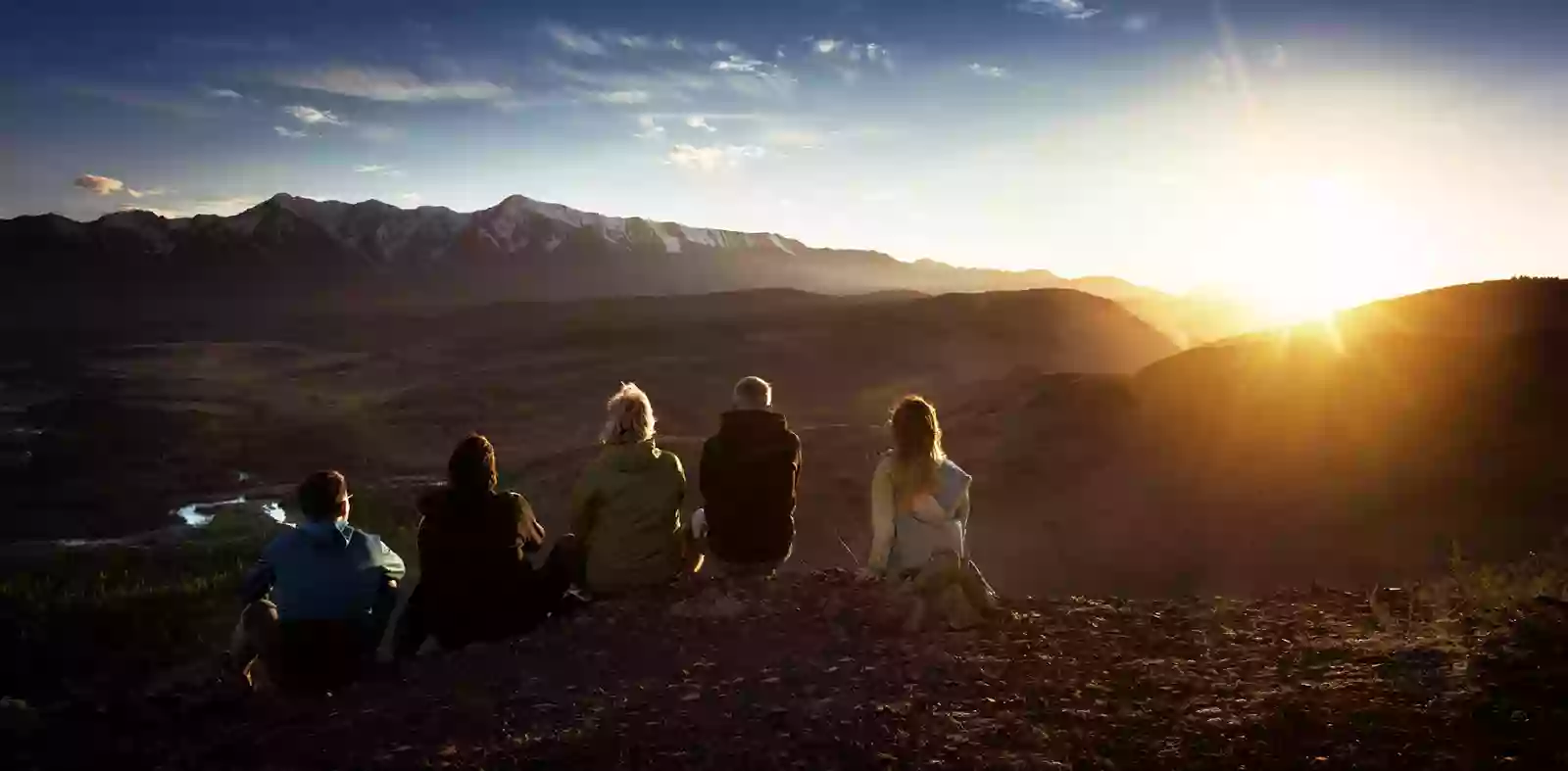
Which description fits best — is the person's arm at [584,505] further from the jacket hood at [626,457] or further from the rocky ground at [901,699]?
the rocky ground at [901,699]

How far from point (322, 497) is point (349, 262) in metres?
101

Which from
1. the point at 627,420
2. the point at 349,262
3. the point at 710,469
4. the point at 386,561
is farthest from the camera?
the point at 349,262

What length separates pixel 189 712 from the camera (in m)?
5.04

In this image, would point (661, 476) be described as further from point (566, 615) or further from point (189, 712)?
point (189, 712)

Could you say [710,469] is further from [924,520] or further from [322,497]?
[322,497]

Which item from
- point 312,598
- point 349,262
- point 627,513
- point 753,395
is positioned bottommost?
point 312,598

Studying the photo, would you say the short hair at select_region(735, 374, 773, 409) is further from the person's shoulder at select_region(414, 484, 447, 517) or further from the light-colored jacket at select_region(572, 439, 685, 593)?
the person's shoulder at select_region(414, 484, 447, 517)

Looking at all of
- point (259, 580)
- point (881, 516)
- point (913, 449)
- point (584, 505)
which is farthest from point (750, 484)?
point (259, 580)

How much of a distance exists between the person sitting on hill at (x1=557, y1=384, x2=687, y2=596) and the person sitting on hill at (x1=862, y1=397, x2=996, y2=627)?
4.47 ft

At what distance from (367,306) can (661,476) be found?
85.8 meters

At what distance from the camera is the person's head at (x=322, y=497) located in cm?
510

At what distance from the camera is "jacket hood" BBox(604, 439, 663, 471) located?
6242mm

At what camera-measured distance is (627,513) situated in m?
6.30

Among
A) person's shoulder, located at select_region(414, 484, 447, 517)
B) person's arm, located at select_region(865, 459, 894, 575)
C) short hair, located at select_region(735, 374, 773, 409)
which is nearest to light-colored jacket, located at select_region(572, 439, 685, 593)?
short hair, located at select_region(735, 374, 773, 409)
